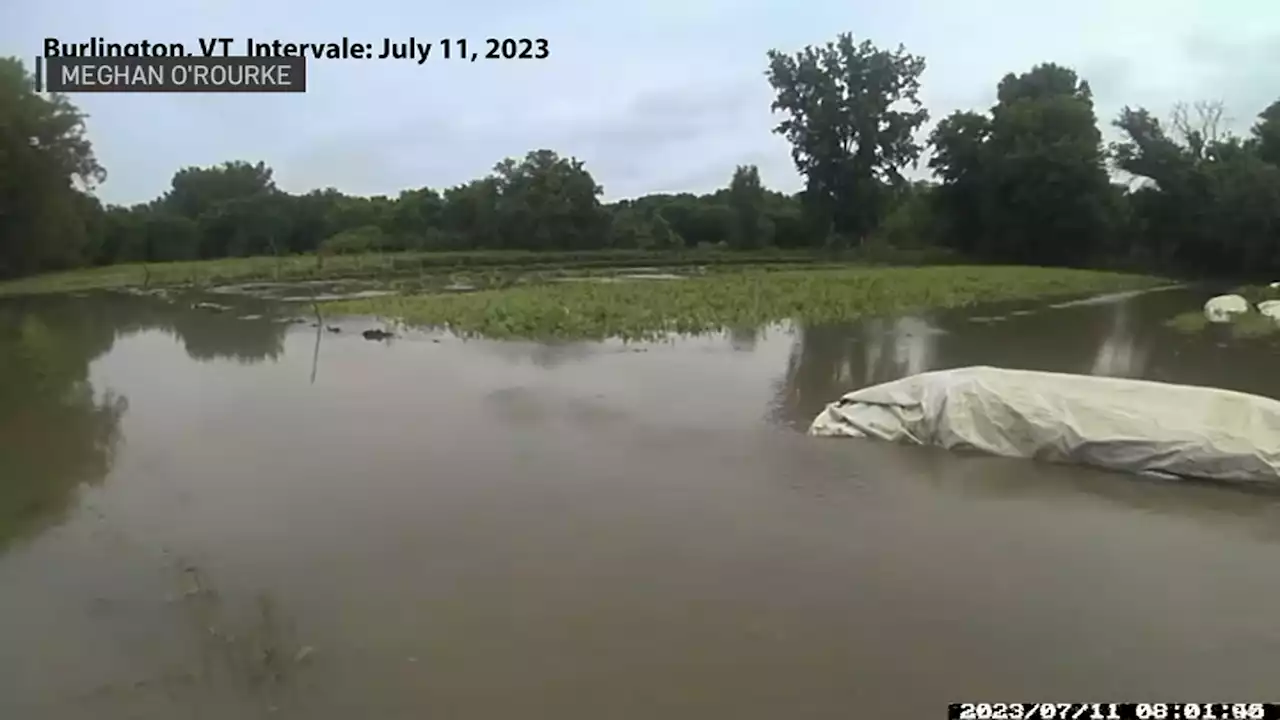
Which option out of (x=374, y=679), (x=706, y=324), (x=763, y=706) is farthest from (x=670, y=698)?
(x=706, y=324)

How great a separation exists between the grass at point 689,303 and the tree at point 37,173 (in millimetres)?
14146

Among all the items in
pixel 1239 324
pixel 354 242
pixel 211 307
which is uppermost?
pixel 354 242

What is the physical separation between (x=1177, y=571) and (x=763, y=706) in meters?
2.84

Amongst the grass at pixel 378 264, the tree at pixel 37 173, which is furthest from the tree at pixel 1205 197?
the tree at pixel 37 173

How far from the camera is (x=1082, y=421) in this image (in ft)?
23.4

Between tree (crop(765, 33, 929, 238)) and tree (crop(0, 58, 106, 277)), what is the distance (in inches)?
1240

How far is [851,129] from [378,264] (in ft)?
80.0

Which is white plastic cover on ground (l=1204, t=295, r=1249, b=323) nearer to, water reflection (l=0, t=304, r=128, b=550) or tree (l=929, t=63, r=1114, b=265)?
water reflection (l=0, t=304, r=128, b=550)
